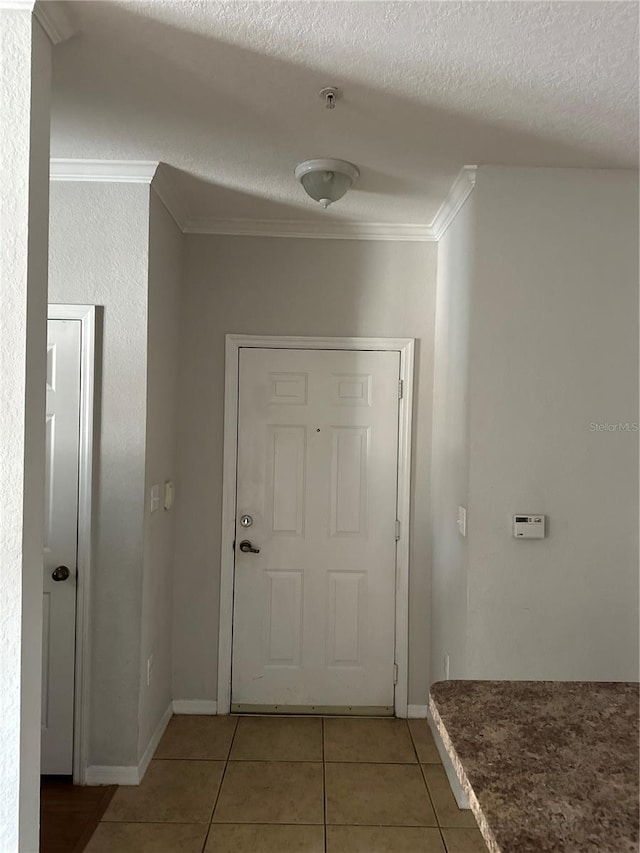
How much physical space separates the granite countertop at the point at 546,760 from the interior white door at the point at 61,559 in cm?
189

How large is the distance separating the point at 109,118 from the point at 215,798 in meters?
2.66

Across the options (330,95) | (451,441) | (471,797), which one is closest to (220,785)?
(451,441)

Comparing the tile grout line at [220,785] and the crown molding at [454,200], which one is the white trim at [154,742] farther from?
the crown molding at [454,200]

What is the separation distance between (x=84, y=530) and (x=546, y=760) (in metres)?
2.15

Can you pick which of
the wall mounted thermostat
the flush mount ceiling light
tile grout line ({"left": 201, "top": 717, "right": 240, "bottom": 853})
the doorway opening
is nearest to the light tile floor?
tile grout line ({"left": 201, "top": 717, "right": 240, "bottom": 853})

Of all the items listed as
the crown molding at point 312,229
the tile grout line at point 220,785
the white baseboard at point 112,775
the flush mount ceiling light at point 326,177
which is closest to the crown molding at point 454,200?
the crown molding at point 312,229

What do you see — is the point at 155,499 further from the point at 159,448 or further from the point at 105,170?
the point at 105,170

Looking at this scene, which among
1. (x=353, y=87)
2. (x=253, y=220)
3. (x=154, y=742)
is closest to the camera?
(x=353, y=87)

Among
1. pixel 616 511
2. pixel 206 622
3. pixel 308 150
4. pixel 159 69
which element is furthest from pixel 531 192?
pixel 206 622

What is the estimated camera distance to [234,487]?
3531 mm

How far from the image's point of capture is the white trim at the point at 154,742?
113 inches

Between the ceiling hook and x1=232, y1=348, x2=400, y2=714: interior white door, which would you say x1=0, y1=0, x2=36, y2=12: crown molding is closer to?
the ceiling hook

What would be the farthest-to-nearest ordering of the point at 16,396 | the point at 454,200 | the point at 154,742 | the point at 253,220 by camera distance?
the point at 253,220 → the point at 154,742 → the point at 454,200 → the point at 16,396

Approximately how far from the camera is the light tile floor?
8.05 feet
